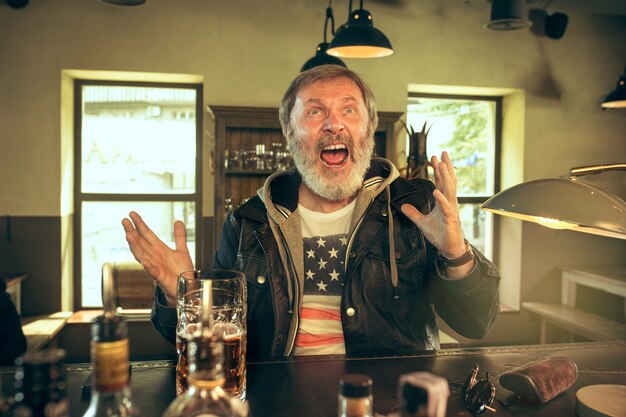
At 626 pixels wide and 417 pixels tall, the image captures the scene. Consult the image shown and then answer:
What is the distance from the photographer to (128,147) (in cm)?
482

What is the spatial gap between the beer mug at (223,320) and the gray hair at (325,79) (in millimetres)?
1141

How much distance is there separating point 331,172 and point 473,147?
3.54m

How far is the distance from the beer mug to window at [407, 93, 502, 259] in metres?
4.22

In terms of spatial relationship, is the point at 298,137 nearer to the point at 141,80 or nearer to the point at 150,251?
the point at 150,251

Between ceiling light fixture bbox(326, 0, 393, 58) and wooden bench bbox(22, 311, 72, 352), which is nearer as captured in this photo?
ceiling light fixture bbox(326, 0, 393, 58)

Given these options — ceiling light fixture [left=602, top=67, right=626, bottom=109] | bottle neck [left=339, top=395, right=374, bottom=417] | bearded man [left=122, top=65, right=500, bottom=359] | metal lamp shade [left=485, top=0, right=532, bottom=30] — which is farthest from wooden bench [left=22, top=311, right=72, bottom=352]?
ceiling light fixture [left=602, top=67, right=626, bottom=109]

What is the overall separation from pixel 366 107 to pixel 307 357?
3.55 feet

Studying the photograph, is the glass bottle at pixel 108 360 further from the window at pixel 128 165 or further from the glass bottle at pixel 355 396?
the window at pixel 128 165

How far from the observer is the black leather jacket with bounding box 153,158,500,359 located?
5.91 feet

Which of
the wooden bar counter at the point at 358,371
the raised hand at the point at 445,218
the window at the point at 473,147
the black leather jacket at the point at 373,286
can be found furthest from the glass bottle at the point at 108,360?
the window at the point at 473,147

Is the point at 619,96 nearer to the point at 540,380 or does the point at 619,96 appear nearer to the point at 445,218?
the point at 445,218

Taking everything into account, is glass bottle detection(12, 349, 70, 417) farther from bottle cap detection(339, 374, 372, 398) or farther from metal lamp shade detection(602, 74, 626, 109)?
metal lamp shade detection(602, 74, 626, 109)

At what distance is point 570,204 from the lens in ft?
3.78

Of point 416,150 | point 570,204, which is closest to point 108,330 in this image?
point 570,204
